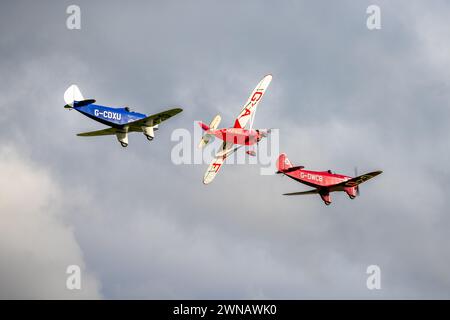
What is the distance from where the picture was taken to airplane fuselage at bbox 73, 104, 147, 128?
7431 centimetres

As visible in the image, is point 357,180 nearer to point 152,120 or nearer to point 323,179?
point 323,179

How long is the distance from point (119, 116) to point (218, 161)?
10928 millimetres

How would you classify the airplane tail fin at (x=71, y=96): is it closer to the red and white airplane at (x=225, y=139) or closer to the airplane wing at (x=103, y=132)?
the airplane wing at (x=103, y=132)

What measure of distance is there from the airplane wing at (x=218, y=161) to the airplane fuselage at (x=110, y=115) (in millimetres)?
8464

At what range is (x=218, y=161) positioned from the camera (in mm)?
81812

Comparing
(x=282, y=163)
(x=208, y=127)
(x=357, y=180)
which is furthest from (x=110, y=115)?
(x=357, y=180)

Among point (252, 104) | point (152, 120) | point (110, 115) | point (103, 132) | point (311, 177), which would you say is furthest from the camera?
point (252, 104)

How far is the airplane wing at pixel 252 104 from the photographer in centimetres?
8656

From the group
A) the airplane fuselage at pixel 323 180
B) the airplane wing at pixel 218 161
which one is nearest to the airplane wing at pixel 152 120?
the airplane wing at pixel 218 161

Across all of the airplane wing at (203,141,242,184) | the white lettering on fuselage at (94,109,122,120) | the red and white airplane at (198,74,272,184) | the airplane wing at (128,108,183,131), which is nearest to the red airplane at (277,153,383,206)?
the red and white airplane at (198,74,272,184)

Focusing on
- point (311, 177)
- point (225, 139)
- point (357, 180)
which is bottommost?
point (357, 180)
